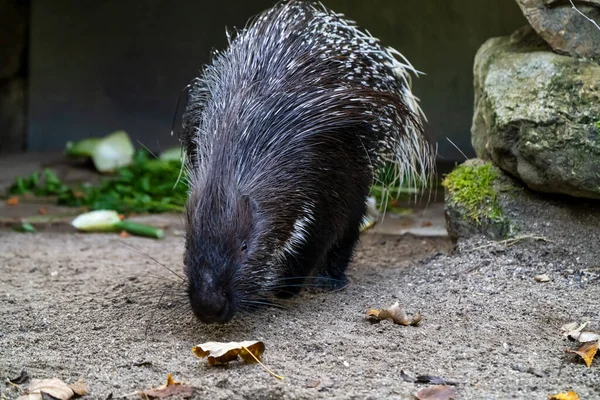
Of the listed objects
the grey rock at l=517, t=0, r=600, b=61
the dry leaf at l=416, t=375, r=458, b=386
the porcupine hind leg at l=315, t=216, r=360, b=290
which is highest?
the grey rock at l=517, t=0, r=600, b=61

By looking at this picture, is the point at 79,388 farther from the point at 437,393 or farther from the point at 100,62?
the point at 100,62

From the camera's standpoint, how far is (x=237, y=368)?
7.93ft

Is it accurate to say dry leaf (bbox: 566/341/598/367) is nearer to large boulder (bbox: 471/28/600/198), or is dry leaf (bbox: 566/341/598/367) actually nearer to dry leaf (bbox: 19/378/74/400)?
large boulder (bbox: 471/28/600/198)

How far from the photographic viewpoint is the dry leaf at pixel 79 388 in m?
2.22

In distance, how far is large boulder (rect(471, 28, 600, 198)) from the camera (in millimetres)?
3377

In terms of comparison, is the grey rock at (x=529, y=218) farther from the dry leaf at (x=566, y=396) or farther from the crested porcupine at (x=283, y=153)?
the dry leaf at (x=566, y=396)

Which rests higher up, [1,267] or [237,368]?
[237,368]

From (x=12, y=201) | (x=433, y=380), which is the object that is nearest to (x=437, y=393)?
(x=433, y=380)

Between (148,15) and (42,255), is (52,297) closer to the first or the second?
(42,255)

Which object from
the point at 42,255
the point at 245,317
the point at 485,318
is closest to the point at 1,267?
the point at 42,255

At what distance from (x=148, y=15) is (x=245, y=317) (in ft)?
18.8

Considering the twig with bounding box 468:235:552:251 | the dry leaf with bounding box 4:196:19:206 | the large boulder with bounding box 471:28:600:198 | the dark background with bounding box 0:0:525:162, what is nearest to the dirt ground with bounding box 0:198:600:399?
the twig with bounding box 468:235:552:251

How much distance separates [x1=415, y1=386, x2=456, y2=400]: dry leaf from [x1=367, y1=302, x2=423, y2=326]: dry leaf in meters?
0.67

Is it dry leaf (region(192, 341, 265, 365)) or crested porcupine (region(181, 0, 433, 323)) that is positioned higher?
crested porcupine (region(181, 0, 433, 323))
